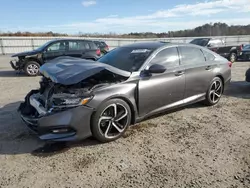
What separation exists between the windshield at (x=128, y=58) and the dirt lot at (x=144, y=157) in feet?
3.68

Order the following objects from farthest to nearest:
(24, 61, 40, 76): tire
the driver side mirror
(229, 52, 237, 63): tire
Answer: (229, 52, 237, 63): tire → (24, 61, 40, 76): tire → the driver side mirror

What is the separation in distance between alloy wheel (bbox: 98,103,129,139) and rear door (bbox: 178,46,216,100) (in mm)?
1618

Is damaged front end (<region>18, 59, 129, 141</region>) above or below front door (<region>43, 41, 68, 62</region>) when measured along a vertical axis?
below

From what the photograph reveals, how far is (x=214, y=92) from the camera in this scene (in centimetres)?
514

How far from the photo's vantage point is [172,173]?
2664 mm

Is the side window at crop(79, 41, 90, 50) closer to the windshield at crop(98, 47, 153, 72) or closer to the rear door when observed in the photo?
the windshield at crop(98, 47, 153, 72)

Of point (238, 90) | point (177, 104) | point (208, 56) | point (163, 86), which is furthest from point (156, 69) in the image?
point (238, 90)

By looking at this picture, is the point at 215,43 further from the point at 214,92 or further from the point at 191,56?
the point at 191,56

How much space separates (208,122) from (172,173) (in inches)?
75.4

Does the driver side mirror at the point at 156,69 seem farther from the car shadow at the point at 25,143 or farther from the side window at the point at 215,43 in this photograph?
the side window at the point at 215,43

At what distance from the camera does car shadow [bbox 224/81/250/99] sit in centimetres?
614

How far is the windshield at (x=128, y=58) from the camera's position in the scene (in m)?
3.93

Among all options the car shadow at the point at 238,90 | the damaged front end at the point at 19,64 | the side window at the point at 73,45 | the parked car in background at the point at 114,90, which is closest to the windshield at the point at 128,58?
the parked car in background at the point at 114,90

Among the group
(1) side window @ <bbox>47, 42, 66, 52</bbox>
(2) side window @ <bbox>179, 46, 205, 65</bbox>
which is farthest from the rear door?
(1) side window @ <bbox>47, 42, 66, 52</bbox>
